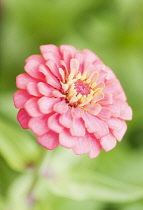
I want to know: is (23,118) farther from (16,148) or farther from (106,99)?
(16,148)

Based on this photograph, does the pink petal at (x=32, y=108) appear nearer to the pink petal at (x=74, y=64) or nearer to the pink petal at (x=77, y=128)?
the pink petal at (x=77, y=128)

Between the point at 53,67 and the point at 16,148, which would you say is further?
the point at 16,148

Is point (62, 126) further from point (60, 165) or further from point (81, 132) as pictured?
point (60, 165)

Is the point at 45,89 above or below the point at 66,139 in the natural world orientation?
above

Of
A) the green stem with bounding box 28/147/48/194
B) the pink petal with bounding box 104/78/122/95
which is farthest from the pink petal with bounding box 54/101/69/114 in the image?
the green stem with bounding box 28/147/48/194

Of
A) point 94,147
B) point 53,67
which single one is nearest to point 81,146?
point 94,147

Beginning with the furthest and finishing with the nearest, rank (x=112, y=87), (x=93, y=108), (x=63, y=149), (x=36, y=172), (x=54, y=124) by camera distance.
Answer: (x=63, y=149) → (x=36, y=172) → (x=112, y=87) → (x=93, y=108) → (x=54, y=124)

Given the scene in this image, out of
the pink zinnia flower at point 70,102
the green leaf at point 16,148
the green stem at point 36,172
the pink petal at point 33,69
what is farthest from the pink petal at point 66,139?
the green leaf at point 16,148
